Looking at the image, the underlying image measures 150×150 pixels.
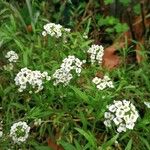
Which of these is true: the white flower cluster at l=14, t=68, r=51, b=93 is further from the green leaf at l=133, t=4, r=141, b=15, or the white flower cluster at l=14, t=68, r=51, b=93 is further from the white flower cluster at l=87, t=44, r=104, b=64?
the green leaf at l=133, t=4, r=141, b=15

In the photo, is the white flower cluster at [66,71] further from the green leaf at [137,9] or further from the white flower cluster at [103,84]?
the green leaf at [137,9]

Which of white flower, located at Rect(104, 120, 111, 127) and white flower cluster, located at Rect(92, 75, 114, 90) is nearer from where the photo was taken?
white flower, located at Rect(104, 120, 111, 127)

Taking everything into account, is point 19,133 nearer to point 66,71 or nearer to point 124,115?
point 66,71

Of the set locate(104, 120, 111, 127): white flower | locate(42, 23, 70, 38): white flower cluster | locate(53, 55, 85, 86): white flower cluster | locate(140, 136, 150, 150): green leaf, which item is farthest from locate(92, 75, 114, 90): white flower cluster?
locate(42, 23, 70, 38): white flower cluster

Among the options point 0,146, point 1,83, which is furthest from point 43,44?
point 0,146

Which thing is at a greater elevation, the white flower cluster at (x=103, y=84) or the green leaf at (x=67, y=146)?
the white flower cluster at (x=103, y=84)

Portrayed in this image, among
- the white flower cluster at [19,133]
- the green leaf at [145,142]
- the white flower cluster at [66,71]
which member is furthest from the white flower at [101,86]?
the white flower cluster at [19,133]

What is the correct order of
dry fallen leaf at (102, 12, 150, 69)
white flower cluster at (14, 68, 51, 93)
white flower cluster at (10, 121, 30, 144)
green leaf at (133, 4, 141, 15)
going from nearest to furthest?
white flower cluster at (10, 121, 30, 144), white flower cluster at (14, 68, 51, 93), dry fallen leaf at (102, 12, 150, 69), green leaf at (133, 4, 141, 15)

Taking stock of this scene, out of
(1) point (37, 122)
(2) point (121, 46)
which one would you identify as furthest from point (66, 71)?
(2) point (121, 46)
